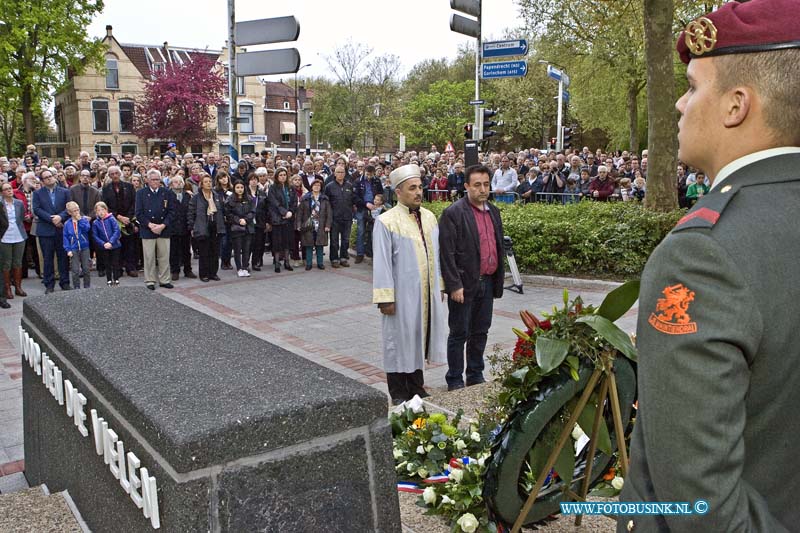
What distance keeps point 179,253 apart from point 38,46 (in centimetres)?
3176

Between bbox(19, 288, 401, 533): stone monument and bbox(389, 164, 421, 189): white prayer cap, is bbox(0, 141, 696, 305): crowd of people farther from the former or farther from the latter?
bbox(19, 288, 401, 533): stone monument

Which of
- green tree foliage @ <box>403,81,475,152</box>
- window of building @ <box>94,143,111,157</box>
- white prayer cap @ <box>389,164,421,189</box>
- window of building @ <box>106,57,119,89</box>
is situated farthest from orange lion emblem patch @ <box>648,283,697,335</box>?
green tree foliage @ <box>403,81,475,152</box>

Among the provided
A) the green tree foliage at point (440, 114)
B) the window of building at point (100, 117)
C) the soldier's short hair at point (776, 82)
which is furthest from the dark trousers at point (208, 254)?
the green tree foliage at point (440, 114)

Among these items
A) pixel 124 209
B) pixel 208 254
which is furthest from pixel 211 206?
pixel 124 209

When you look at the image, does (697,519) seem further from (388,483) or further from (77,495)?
(77,495)

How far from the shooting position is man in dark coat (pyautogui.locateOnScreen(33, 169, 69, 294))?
11914 mm

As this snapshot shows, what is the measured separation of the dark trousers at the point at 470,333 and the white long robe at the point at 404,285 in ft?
1.06

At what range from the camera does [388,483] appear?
203 cm

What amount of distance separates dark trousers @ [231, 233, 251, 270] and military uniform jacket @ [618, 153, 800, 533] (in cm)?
1302

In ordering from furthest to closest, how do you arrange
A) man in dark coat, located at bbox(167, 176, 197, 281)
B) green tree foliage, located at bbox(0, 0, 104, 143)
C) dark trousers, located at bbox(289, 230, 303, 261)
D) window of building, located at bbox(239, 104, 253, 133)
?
window of building, located at bbox(239, 104, 253, 133)
green tree foliage, located at bbox(0, 0, 104, 143)
dark trousers, located at bbox(289, 230, 303, 261)
man in dark coat, located at bbox(167, 176, 197, 281)

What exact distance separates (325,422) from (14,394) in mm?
6151

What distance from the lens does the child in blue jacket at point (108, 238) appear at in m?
12.3

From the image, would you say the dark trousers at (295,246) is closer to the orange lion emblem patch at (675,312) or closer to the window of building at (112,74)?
the orange lion emblem patch at (675,312)

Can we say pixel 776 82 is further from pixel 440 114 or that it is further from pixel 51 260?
pixel 440 114
